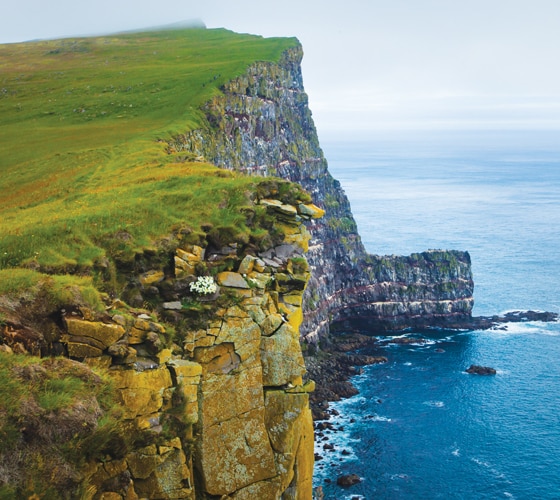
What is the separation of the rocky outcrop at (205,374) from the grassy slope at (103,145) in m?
3.19

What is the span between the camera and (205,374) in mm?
20719

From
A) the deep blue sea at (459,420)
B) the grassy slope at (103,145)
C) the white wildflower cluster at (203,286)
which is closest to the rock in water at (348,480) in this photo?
the deep blue sea at (459,420)

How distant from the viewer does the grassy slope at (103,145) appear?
2523cm

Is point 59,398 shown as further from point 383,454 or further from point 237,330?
point 383,454

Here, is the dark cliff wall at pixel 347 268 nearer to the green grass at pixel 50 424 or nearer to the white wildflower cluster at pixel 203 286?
the white wildflower cluster at pixel 203 286

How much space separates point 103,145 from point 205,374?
161 ft

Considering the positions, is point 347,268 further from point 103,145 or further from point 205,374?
point 205,374

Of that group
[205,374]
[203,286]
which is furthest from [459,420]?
[205,374]

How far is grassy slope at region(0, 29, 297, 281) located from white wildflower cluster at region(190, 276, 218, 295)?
3037mm

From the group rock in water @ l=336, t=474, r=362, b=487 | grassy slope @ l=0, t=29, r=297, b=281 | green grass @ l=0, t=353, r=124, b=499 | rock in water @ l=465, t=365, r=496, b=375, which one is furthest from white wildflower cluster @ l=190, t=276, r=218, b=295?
rock in water @ l=465, t=365, r=496, b=375

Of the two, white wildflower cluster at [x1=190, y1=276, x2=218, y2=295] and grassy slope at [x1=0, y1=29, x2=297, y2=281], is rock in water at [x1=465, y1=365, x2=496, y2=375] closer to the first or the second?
grassy slope at [x1=0, y1=29, x2=297, y2=281]

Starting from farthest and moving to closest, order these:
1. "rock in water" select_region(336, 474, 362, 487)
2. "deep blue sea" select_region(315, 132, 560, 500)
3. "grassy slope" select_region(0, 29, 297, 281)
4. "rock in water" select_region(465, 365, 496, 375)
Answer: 1. "rock in water" select_region(465, 365, 496, 375)
2. "deep blue sea" select_region(315, 132, 560, 500)
3. "rock in water" select_region(336, 474, 362, 487)
4. "grassy slope" select_region(0, 29, 297, 281)

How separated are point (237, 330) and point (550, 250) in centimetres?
18039

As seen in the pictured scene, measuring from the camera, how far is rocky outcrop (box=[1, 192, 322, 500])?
17828mm
